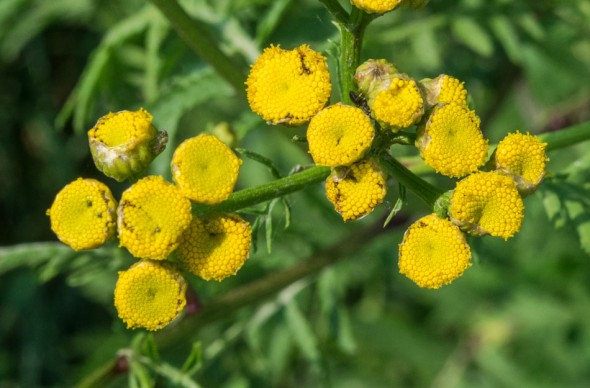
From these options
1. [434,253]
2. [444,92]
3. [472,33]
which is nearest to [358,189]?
[434,253]

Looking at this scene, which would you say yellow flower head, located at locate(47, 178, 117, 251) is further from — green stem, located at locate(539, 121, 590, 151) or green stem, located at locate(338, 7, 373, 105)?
green stem, located at locate(539, 121, 590, 151)

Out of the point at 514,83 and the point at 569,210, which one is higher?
the point at 569,210

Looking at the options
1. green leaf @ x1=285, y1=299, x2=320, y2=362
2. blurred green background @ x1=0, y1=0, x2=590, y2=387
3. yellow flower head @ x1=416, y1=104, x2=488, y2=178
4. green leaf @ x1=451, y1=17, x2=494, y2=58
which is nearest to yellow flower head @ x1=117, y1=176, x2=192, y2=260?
yellow flower head @ x1=416, y1=104, x2=488, y2=178

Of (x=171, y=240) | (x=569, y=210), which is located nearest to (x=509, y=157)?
(x=569, y=210)

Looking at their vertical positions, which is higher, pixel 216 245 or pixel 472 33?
pixel 216 245

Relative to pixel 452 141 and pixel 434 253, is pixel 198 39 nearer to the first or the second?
pixel 452 141

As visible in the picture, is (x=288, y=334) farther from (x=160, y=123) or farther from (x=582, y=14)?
(x=582, y=14)
